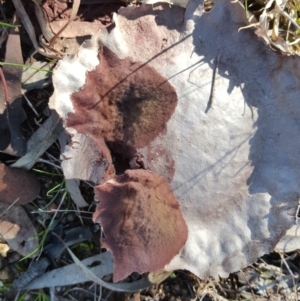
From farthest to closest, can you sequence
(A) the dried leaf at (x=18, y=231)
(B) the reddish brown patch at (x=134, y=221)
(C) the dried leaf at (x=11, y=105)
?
(A) the dried leaf at (x=18, y=231) → (C) the dried leaf at (x=11, y=105) → (B) the reddish brown patch at (x=134, y=221)

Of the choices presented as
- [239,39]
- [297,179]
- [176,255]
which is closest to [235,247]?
[176,255]

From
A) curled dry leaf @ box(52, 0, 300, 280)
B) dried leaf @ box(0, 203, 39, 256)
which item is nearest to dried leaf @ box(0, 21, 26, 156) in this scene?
dried leaf @ box(0, 203, 39, 256)

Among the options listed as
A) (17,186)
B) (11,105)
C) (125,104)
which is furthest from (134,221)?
(11,105)

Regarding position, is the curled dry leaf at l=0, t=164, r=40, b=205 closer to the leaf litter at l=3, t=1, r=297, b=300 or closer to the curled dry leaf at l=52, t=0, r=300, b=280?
the leaf litter at l=3, t=1, r=297, b=300

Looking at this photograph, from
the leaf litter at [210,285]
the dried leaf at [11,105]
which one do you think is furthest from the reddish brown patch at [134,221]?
the dried leaf at [11,105]

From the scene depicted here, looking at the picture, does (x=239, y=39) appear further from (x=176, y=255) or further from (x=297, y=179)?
(x=176, y=255)

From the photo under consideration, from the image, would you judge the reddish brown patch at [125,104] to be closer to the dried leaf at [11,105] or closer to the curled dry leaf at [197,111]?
the curled dry leaf at [197,111]

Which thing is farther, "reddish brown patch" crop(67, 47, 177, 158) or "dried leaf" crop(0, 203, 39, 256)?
"dried leaf" crop(0, 203, 39, 256)
